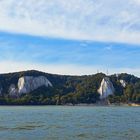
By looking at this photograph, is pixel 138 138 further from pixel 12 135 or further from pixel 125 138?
pixel 12 135

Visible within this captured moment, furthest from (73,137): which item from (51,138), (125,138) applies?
(125,138)

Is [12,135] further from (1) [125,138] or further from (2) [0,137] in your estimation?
(1) [125,138]

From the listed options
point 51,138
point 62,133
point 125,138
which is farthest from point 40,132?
point 125,138

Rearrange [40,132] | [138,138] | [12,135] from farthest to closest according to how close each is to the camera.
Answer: [40,132]
[12,135]
[138,138]

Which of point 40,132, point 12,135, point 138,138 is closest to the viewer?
point 138,138

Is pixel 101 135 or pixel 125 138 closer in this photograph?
pixel 125 138

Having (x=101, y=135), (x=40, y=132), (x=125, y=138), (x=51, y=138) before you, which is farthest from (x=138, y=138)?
(x=40, y=132)

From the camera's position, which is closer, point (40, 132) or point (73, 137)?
point (73, 137)
